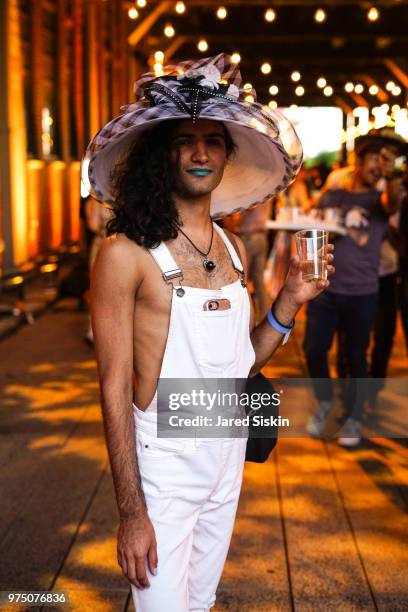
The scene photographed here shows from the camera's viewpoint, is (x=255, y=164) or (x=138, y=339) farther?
(x=255, y=164)

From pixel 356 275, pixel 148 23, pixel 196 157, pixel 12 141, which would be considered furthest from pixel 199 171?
pixel 148 23

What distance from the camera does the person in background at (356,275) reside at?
522 cm

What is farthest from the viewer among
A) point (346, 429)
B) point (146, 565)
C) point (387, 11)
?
point (387, 11)

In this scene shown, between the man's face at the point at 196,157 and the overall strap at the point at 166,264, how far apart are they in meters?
0.20

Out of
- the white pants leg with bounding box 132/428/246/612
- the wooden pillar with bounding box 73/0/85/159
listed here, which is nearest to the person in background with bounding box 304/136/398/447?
the white pants leg with bounding box 132/428/246/612

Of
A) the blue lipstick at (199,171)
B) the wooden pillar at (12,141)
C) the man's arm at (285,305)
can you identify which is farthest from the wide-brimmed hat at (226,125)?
the wooden pillar at (12,141)

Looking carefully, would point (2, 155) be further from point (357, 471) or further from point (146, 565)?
point (146, 565)

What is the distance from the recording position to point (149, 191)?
2.23 meters

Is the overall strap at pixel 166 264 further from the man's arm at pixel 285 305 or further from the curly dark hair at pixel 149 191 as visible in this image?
the man's arm at pixel 285 305

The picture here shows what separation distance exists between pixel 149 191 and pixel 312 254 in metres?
0.50

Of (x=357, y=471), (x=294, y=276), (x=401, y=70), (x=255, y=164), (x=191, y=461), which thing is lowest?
(x=357, y=471)

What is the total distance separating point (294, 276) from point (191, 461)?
63 centimetres

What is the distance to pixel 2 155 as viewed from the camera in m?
11.9

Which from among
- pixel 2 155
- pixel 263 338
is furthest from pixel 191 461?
pixel 2 155
